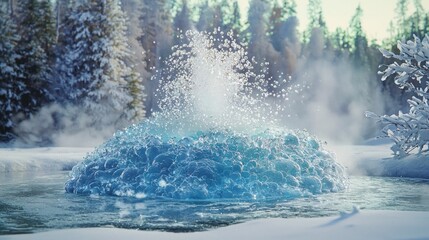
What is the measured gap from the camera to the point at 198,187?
1173cm

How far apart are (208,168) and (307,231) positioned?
17.5 ft

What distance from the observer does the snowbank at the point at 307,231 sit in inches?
259

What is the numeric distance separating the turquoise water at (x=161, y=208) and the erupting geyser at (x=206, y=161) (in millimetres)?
583

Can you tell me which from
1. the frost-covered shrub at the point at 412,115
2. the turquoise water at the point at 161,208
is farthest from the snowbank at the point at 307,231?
the frost-covered shrub at the point at 412,115

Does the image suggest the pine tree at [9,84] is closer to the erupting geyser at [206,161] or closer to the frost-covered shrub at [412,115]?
the erupting geyser at [206,161]

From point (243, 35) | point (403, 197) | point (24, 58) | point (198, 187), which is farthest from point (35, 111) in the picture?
point (243, 35)

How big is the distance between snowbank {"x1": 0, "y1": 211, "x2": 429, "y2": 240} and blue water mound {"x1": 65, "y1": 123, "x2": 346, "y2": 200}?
13.7ft

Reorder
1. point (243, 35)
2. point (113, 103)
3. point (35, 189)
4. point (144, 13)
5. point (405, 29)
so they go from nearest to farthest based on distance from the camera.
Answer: point (35, 189), point (113, 103), point (144, 13), point (243, 35), point (405, 29)

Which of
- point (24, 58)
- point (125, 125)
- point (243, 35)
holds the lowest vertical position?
point (125, 125)

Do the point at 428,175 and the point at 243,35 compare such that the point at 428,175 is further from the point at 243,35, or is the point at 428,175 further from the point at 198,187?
the point at 243,35

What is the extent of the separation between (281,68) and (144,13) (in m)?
13.0

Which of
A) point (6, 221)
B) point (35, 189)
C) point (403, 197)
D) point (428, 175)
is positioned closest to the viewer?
point (6, 221)


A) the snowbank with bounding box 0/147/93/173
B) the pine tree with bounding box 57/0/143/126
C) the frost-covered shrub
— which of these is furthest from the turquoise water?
the pine tree with bounding box 57/0/143/126

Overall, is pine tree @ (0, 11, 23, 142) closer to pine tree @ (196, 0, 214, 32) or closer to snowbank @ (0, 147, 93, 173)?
snowbank @ (0, 147, 93, 173)
